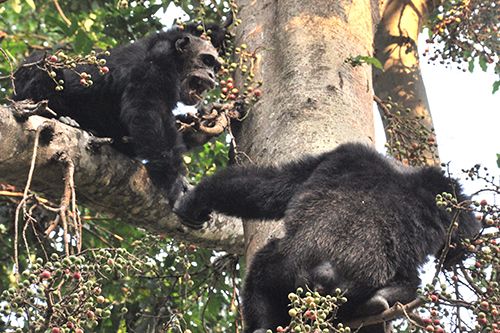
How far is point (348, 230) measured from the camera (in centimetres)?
328

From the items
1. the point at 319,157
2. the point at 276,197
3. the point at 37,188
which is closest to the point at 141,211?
the point at 37,188

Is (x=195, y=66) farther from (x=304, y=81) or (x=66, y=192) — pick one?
(x=66, y=192)

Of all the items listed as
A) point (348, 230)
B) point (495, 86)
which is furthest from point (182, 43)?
point (495, 86)

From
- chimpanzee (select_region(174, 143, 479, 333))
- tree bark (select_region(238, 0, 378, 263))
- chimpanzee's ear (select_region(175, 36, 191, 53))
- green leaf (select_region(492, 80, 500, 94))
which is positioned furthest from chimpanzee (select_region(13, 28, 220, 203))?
green leaf (select_region(492, 80, 500, 94))

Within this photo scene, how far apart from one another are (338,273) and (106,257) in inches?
37.8

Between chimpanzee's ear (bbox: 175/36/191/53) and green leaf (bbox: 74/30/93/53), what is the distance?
24.3 inches

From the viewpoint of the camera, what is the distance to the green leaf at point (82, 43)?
5.62 meters

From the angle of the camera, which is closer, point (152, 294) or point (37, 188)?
point (37, 188)

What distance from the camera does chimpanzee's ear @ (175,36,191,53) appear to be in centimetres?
570

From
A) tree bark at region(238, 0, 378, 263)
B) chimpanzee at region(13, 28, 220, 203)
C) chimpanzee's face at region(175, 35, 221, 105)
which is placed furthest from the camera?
chimpanzee's face at region(175, 35, 221, 105)

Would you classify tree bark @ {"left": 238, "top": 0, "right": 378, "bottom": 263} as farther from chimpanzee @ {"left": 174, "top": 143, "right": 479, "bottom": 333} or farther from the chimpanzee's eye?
the chimpanzee's eye

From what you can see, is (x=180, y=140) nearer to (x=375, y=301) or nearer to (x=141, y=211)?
(x=141, y=211)

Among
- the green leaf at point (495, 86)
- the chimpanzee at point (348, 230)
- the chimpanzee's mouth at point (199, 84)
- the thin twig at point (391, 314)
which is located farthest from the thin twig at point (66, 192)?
the green leaf at point (495, 86)

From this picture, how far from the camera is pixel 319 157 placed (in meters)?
3.80
